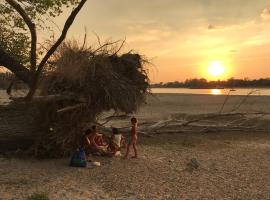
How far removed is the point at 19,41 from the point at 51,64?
4704 mm

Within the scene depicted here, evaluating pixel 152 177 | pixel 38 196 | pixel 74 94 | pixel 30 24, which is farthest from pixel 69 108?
pixel 38 196

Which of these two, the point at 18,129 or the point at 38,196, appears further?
the point at 18,129

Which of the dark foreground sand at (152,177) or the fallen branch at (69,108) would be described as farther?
the fallen branch at (69,108)

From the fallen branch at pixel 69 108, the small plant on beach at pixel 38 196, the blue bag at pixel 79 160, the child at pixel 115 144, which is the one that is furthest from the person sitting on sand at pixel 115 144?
the small plant on beach at pixel 38 196

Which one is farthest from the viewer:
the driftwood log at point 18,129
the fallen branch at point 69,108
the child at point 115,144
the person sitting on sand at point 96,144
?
the child at point 115,144

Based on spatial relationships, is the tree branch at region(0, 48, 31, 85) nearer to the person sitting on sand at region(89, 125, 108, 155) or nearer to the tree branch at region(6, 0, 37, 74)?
the person sitting on sand at region(89, 125, 108, 155)

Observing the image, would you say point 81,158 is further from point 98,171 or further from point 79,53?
point 79,53

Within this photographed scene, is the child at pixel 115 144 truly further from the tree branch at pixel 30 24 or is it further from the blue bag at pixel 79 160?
the tree branch at pixel 30 24

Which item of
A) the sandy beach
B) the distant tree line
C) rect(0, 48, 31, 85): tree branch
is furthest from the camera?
the distant tree line

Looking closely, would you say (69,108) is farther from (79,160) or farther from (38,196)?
(38,196)

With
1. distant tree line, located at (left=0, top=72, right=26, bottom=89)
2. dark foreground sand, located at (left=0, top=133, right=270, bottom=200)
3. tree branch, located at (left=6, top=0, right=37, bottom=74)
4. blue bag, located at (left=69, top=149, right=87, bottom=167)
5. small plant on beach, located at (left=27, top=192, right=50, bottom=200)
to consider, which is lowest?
dark foreground sand, located at (left=0, top=133, right=270, bottom=200)

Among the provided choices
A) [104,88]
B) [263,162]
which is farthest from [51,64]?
[263,162]

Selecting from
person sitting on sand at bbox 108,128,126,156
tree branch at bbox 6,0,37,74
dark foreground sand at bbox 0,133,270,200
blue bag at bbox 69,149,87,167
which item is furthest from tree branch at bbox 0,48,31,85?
tree branch at bbox 6,0,37,74

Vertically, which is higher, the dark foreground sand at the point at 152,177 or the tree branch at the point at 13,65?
the tree branch at the point at 13,65
